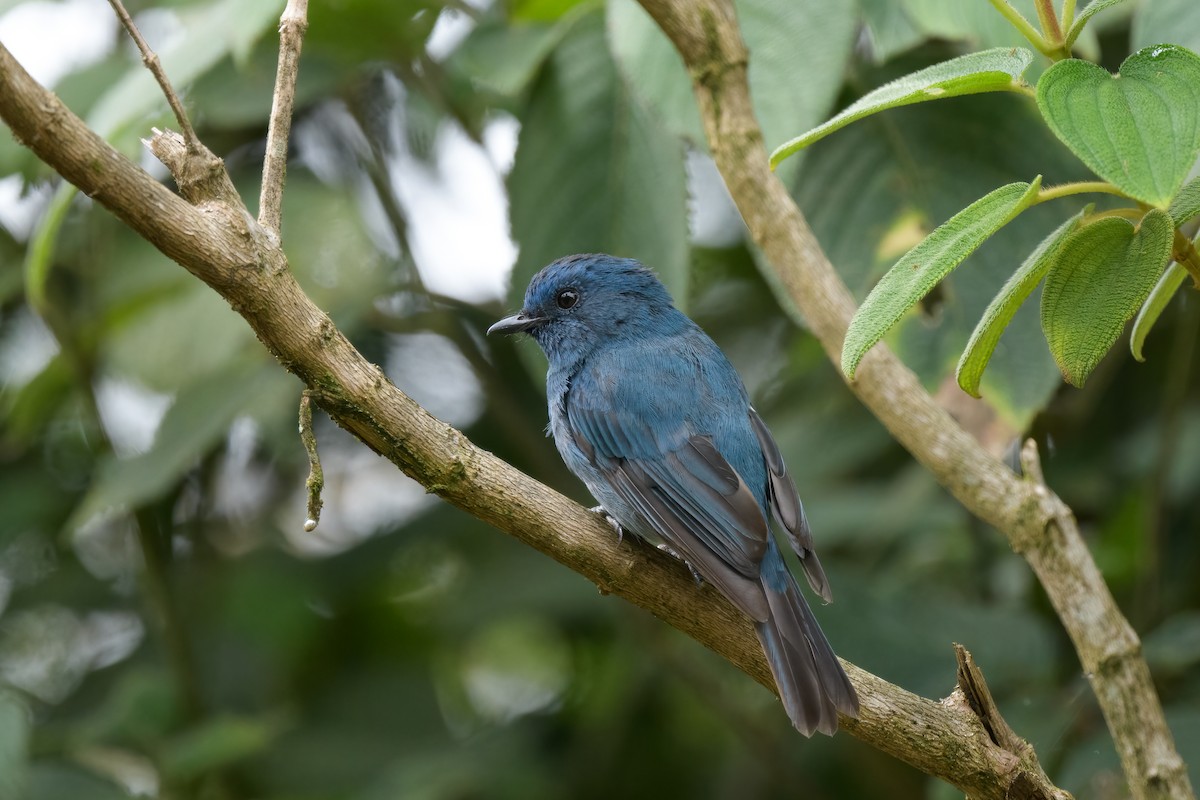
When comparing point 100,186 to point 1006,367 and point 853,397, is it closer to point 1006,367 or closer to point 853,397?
point 1006,367

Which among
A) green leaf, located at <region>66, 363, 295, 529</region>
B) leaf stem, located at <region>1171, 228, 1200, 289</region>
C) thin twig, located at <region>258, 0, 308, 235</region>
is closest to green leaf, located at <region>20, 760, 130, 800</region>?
green leaf, located at <region>66, 363, 295, 529</region>

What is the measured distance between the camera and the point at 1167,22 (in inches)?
94.0

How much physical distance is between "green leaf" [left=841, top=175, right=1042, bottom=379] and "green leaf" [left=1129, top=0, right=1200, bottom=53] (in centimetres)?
101

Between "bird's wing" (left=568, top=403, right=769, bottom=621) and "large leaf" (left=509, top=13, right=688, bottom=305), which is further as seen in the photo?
"large leaf" (left=509, top=13, right=688, bottom=305)

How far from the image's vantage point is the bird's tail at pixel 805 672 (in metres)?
2.19

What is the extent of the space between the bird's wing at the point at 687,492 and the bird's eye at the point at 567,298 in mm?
476

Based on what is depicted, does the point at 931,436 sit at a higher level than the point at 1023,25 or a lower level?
lower

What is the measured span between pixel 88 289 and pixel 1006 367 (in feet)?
9.46

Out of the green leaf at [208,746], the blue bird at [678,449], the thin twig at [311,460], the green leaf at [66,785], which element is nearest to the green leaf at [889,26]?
the blue bird at [678,449]

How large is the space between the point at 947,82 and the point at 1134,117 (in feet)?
0.77

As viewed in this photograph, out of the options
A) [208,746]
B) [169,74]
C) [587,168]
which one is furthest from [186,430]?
[587,168]

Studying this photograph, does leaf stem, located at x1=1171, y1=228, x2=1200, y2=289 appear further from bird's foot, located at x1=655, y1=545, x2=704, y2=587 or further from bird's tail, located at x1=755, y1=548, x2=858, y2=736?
bird's foot, located at x1=655, y1=545, x2=704, y2=587

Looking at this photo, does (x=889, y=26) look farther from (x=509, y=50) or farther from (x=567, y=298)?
(x=567, y=298)

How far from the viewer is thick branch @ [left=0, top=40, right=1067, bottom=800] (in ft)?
5.49
